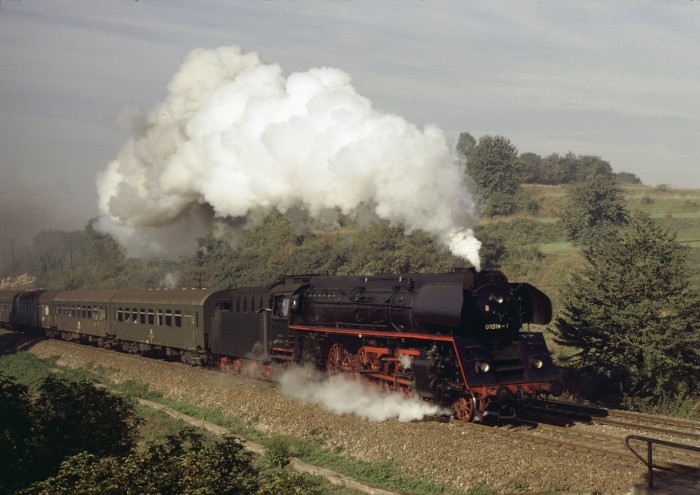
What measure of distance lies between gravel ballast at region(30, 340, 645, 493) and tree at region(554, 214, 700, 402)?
7.12 m

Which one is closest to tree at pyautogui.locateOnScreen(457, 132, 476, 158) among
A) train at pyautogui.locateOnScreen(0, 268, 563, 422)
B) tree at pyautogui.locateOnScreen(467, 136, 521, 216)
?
tree at pyautogui.locateOnScreen(467, 136, 521, 216)

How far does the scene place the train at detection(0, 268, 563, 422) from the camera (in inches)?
653

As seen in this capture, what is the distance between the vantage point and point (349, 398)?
64.1ft

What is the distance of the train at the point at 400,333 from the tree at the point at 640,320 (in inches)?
137

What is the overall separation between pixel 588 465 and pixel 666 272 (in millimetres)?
10499

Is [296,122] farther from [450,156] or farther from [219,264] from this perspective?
[219,264]

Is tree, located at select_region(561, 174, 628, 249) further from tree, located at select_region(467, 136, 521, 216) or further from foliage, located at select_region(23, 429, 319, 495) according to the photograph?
foliage, located at select_region(23, 429, 319, 495)

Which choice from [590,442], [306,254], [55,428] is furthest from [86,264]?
[590,442]

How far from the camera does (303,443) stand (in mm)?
16141

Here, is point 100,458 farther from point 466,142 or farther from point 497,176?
point 466,142

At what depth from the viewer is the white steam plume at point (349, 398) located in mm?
17625

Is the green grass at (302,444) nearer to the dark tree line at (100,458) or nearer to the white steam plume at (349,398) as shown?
the dark tree line at (100,458)

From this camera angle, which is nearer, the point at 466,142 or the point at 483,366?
the point at 483,366

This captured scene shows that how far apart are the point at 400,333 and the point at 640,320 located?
7.68 m
